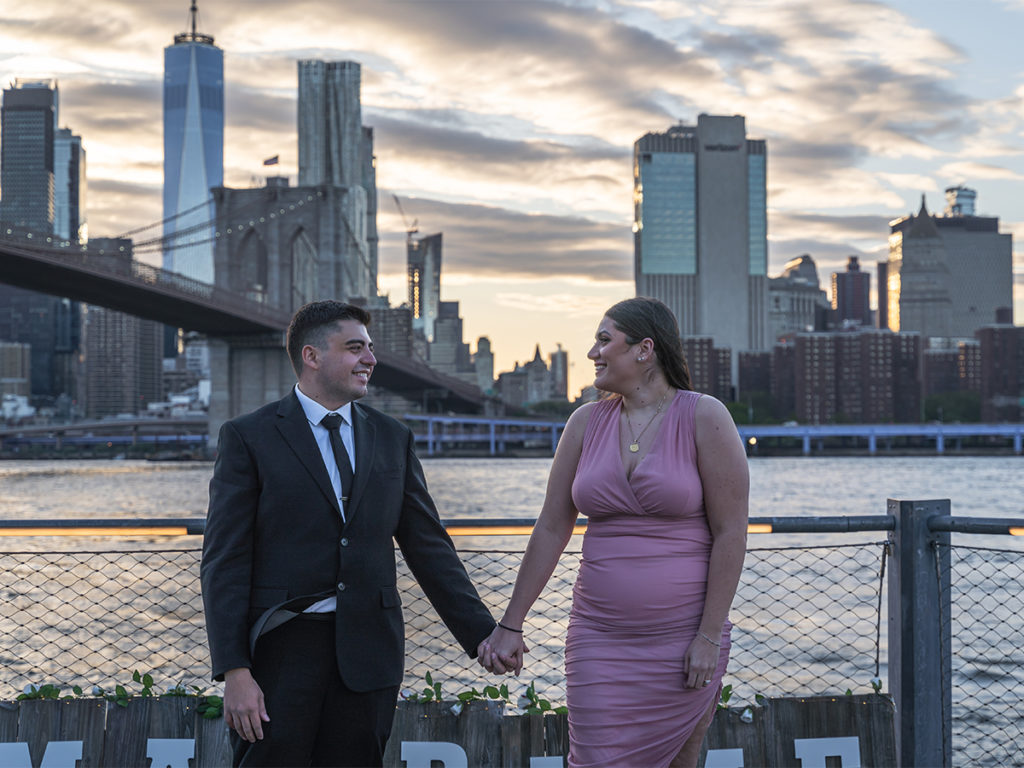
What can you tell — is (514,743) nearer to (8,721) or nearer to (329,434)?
(329,434)

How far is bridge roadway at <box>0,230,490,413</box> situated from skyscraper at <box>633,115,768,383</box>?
119292 millimetres

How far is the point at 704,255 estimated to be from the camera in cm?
17050

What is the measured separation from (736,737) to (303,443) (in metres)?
1.74

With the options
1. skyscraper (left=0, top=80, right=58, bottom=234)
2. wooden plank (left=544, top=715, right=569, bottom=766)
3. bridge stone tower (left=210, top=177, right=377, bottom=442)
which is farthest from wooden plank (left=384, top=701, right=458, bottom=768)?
skyscraper (left=0, top=80, right=58, bottom=234)

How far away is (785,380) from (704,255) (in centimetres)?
4682

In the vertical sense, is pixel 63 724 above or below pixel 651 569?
below

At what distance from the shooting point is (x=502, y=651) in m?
2.98

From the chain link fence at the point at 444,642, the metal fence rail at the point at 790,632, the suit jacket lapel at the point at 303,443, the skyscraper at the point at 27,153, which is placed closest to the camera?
the suit jacket lapel at the point at 303,443

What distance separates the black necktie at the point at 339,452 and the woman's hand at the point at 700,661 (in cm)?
91

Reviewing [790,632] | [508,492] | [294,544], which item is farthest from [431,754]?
[508,492]

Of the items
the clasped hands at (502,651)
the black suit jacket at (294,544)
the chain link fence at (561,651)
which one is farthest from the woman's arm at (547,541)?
the chain link fence at (561,651)

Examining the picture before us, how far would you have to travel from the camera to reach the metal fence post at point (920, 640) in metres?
3.62

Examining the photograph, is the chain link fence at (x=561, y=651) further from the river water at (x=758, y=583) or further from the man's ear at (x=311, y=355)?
the man's ear at (x=311, y=355)

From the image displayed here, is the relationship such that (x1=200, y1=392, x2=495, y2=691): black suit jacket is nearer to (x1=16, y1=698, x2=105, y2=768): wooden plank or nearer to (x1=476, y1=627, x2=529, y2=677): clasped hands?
(x1=476, y1=627, x2=529, y2=677): clasped hands
